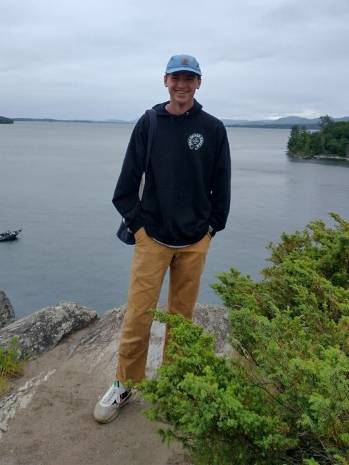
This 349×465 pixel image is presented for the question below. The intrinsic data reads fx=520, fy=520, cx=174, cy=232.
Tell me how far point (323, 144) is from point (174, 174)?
9909cm

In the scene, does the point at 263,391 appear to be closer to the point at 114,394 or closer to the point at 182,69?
the point at 114,394

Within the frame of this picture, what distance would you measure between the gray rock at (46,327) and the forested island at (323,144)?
93556 millimetres

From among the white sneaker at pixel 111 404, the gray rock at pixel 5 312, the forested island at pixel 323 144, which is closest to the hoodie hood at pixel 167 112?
the white sneaker at pixel 111 404

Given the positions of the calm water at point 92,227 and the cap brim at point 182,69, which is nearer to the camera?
the cap brim at point 182,69

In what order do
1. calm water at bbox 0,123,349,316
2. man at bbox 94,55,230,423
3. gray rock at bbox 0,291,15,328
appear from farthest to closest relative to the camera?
calm water at bbox 0,123,349,316 < gray rock at bbox 0,291,15,328 < man at bbox 94,55,230,423

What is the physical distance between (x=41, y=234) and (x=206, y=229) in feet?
90.6

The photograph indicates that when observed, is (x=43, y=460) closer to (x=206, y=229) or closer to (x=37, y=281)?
(x=206, y=229)

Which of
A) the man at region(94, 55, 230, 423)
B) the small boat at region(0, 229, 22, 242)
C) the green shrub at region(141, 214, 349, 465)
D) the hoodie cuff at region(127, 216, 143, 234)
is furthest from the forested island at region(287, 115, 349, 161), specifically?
the green shrub at region(141, 214, 349, 465)

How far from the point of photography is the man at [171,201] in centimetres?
384

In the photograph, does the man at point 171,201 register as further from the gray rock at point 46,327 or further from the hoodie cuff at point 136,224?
the gray rock at point 46,327

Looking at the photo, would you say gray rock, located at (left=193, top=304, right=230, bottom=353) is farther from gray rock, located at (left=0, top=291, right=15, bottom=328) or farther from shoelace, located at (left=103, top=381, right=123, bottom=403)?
gray rock, located at (left=0, top=291, right=15, bottom=328)

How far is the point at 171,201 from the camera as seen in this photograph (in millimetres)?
3902

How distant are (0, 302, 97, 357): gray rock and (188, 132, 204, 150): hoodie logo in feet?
9.92

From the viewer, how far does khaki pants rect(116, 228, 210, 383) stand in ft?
13.1
